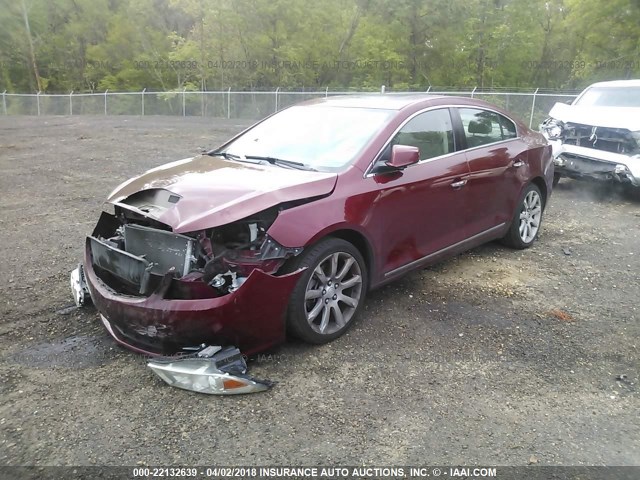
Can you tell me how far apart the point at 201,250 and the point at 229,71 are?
113 ft

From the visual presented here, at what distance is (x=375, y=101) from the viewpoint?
484 centimetres

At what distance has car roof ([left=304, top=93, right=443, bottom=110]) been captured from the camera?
4.66 meters

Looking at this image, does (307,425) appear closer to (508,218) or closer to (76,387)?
(76,387)

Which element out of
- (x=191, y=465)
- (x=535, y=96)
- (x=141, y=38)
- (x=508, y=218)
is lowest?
(x=191, y=465)

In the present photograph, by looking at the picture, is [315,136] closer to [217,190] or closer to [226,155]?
[226,155]

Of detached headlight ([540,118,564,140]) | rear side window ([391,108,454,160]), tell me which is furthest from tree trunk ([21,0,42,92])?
rear side window ([391,108,454,160])

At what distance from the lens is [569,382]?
3469 millimetres

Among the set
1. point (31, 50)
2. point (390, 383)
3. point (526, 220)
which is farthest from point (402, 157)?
point (31, 50)

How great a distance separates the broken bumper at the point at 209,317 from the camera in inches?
127

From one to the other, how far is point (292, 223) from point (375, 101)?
188cm

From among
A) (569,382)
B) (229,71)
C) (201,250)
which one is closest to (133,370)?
(201,250)

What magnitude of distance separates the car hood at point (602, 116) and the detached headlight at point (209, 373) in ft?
24.9

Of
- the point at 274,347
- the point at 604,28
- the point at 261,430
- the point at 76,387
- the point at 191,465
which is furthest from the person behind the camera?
the point at 604,28

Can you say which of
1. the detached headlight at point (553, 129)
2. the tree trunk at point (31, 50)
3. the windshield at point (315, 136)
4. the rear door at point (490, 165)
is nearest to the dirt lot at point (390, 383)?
the rear door at point (490, 165)
